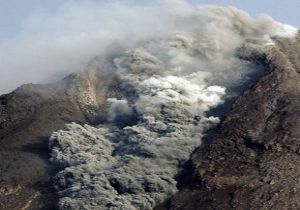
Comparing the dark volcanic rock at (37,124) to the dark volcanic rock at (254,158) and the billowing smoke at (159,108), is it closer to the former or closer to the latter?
the billowing smoke at (159,108)

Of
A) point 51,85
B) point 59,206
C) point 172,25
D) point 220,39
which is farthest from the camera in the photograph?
point 172,25

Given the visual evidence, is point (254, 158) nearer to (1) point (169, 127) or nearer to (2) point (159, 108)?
(1) point (169, 127)

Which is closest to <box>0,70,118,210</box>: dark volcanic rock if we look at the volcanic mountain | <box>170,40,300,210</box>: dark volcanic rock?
the volcanic mountain

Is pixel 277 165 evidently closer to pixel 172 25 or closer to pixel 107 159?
pixel 107 159

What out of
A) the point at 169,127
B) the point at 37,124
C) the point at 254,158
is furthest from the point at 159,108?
the point at 254,158

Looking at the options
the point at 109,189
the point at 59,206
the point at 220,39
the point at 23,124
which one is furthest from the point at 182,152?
the point at 220,39

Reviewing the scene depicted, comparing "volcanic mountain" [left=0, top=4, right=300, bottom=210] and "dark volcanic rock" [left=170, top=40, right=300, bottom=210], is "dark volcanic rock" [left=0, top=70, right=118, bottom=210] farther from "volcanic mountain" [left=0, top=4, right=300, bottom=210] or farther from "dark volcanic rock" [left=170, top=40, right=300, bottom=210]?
"dark volcanic rock" [left=170, top=40, right=300, bottom=210]
